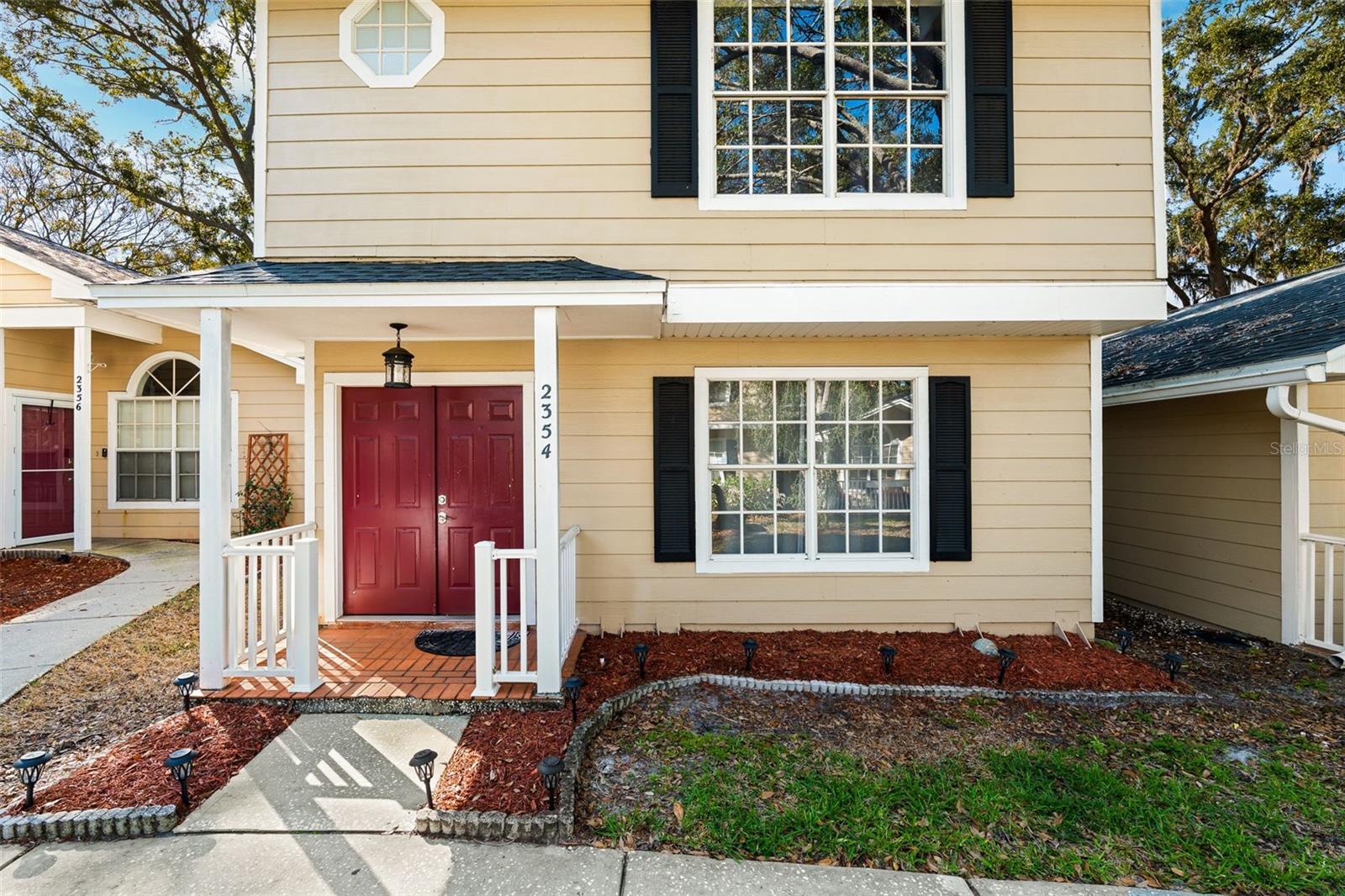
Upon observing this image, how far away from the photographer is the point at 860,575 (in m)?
4.84

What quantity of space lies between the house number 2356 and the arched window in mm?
7394

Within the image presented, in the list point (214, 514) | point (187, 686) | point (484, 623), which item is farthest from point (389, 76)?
point (187, 686)

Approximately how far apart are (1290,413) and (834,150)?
12.8 feet

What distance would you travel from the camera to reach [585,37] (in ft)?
14.9

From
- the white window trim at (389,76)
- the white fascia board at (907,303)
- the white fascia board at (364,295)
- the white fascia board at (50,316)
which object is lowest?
the white fascia board at (364,295)

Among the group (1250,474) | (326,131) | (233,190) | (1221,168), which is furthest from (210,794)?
(1221,168)

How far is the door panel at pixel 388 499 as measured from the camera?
16.3ft

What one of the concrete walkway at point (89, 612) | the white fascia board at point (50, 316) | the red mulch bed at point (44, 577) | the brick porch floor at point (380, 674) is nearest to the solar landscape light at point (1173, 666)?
the brick porch floor at point (380, 674)

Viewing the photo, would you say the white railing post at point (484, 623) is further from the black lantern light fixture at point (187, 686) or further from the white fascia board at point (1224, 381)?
the white fascia board at point (1224, 381)

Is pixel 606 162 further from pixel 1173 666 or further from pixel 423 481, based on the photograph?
pixel 1173 666

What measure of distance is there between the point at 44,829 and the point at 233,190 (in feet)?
48.3

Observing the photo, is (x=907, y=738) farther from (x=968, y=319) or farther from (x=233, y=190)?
(x=233, y=190)

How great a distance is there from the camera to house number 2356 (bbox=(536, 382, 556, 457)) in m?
3.64

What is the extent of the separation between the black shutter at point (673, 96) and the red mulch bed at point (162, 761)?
4311 mm
